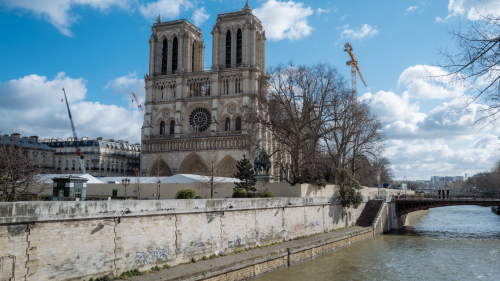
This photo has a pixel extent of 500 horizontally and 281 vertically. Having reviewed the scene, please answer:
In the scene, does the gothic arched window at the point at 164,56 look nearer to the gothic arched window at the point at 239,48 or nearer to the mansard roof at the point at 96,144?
the gothic arched window at the point at 239,48

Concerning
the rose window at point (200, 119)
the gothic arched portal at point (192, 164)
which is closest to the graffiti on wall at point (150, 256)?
the gothic arched portal at point (192, 164)

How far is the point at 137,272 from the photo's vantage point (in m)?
14.0

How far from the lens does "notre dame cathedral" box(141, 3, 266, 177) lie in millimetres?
55250

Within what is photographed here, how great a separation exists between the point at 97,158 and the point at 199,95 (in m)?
23.1

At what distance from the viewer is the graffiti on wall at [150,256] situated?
14195mm

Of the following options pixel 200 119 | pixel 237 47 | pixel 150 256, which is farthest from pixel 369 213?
pixel 237 47

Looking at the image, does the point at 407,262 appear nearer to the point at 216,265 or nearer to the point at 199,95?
the point at 216,265

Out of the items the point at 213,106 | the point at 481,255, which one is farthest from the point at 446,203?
the point at 213,106

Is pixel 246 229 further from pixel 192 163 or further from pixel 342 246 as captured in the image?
pixel 192 163

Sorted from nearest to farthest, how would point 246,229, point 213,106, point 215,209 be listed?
1. point 215,209
2. point 246,229
3. point 213,106

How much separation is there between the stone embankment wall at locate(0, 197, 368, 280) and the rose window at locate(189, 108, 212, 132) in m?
37.3

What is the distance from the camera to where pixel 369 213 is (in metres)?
35.8

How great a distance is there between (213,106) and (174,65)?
1050cm

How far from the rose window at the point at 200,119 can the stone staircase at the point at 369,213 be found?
27.8 meters
